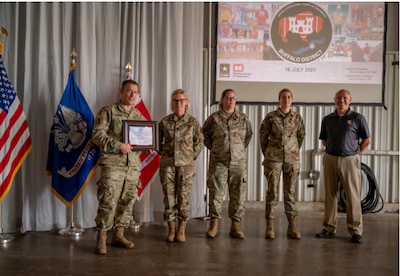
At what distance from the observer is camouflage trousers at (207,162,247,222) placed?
4230mm

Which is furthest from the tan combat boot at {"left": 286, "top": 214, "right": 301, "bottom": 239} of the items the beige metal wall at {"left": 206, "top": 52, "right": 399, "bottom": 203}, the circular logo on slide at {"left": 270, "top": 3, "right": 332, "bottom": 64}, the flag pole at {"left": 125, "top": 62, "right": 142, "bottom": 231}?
the circular logo on slide at {"left": 270, "top": 3, "right": 332, "bottom": 64}

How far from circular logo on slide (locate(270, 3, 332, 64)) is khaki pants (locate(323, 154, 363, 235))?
1928 mm

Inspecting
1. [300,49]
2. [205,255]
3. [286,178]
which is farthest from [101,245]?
[300,49]

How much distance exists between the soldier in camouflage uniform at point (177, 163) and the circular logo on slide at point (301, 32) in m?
2.22

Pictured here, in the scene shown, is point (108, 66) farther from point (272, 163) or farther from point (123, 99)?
point (272, 163)

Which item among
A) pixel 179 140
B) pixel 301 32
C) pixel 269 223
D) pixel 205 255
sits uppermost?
pixel 301 32

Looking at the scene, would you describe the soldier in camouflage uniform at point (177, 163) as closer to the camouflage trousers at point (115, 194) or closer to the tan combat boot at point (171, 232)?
the tan combat boot at point (171, 232)

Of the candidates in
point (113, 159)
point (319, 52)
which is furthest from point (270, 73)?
point (113, 159)

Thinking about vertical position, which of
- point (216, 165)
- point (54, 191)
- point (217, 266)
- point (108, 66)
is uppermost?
point (108, 66)

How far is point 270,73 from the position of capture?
5.72 metres

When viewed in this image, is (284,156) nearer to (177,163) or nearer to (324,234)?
(324,234)

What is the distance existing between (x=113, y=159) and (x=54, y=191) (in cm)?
101

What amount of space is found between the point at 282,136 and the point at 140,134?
143cm

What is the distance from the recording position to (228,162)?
13.8ft
